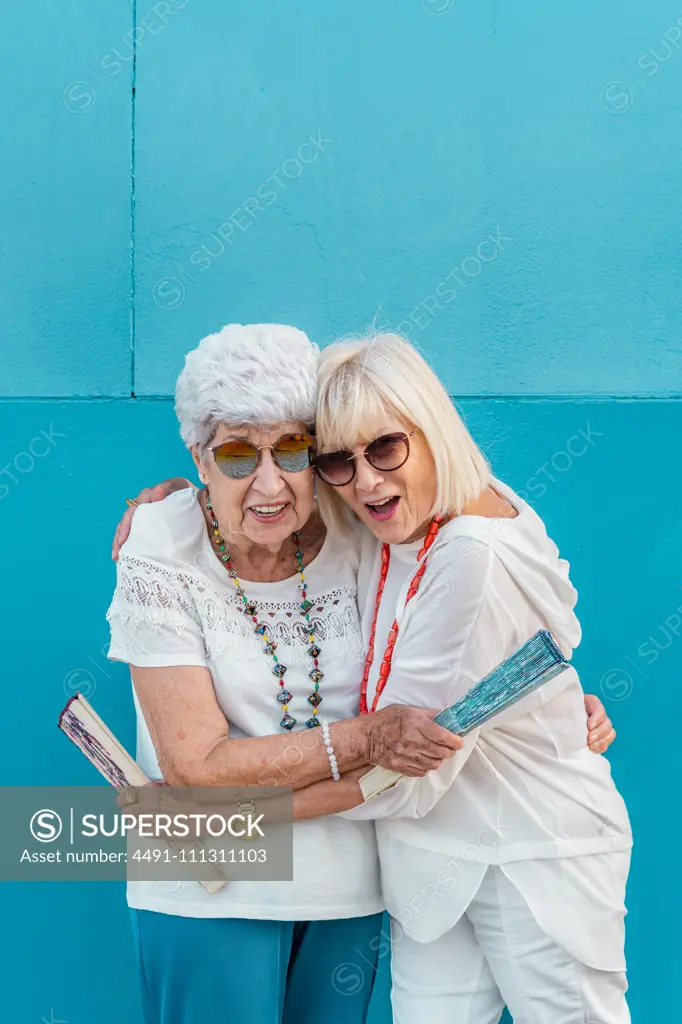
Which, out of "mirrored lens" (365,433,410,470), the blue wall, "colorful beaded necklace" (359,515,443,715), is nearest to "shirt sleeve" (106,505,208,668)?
"colorful beaded necklace" (359,515,443,715)

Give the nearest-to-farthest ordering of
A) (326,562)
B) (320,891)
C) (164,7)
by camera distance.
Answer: (320,891) → (326,562) → (164,7)

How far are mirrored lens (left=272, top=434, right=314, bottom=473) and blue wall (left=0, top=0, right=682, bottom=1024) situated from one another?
905 millimetres

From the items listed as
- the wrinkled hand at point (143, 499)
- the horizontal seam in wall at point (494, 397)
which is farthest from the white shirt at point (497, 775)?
the horizontal seam in wall at point (494, 397)

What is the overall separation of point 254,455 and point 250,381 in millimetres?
164

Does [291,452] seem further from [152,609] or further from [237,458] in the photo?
[152,609]

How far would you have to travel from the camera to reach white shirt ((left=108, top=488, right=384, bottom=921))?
230cm

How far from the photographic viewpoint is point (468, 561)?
216 cm

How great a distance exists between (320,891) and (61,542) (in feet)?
4.51

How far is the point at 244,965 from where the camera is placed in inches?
91.4

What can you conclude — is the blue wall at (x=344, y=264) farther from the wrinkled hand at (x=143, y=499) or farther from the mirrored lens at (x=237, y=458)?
the mirrored lens at (x=237, y=458)

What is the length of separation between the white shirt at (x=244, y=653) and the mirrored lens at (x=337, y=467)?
0.28m

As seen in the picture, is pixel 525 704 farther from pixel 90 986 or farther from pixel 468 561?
pixel 90 986

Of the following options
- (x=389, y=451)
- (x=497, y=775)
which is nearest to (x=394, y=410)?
(x=389, y=451)

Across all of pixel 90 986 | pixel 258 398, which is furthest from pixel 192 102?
pixel 90 986
